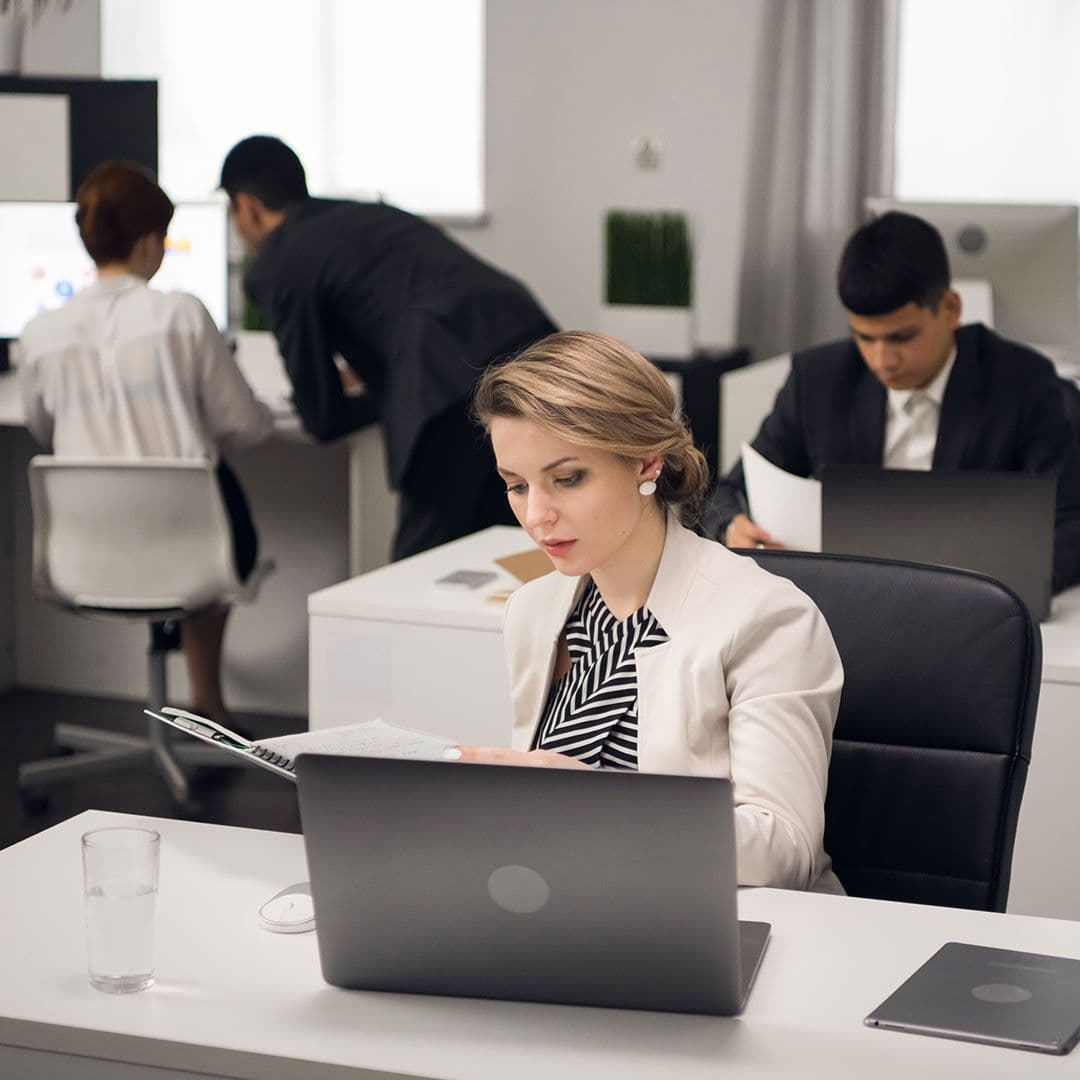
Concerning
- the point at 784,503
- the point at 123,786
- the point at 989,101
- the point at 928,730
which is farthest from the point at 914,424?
the point at 989,101

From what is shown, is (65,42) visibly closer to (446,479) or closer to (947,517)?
(446,479)

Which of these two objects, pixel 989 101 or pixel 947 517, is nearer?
pixel 947 517

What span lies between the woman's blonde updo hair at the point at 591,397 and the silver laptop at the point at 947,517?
655 mm

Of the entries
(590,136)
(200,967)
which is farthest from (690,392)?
(200,967)

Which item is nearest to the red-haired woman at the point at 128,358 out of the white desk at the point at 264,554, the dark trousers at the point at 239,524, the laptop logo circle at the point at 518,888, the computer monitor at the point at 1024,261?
the dark trousers at the point at 239,524

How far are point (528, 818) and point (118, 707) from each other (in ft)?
10.9

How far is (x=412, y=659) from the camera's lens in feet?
8.02

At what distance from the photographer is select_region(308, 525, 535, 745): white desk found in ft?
7.90

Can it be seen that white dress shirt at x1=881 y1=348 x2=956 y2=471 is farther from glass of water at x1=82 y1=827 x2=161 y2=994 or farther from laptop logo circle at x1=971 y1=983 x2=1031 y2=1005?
glass of water at x1=82 y1=827 x2=161 y2=994

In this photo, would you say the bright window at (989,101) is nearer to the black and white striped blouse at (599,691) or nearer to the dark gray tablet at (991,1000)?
the black and white striped blouse at (599,691)

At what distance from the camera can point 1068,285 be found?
3387mm

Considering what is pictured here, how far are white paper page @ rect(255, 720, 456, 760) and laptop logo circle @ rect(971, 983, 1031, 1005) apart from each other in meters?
0.44

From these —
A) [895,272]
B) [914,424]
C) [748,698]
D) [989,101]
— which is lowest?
[748,698]

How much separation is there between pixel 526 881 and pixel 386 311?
8.06 feet
